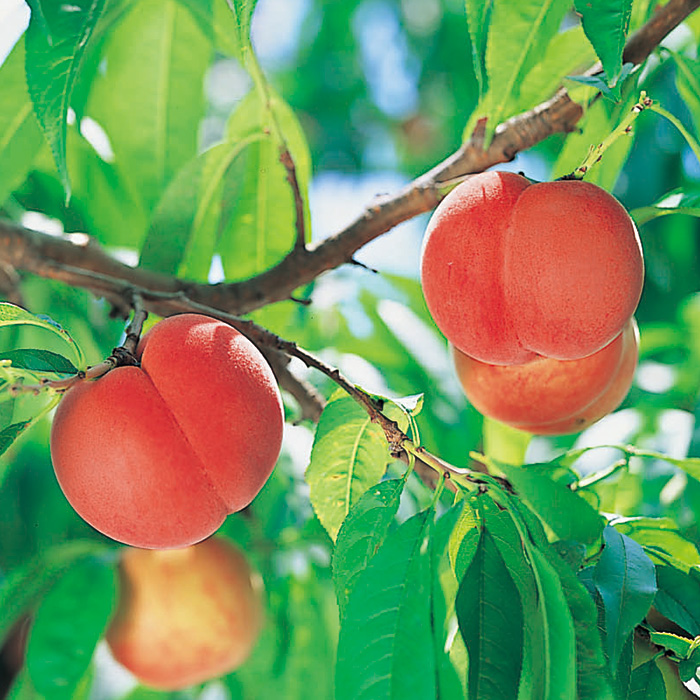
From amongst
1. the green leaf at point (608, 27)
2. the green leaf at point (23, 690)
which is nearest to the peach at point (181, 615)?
the green leaf at point (23, 690)

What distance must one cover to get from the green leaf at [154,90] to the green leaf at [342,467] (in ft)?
1.80

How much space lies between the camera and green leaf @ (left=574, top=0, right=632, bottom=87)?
613 millimetres

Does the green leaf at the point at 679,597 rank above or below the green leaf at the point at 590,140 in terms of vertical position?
below

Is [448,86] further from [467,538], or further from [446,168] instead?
[467,538]

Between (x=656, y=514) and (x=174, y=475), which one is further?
(x=656, y=514)

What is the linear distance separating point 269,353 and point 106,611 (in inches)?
19.6

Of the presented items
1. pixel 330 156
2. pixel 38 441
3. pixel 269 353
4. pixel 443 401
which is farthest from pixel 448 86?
pixel 269 353

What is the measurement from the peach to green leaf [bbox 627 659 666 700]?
773mm

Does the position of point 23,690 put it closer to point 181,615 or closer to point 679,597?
point 181,615

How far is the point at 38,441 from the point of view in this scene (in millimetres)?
1309

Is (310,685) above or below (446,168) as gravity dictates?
below

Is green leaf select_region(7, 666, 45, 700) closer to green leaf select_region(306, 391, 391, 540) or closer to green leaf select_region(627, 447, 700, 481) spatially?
green leaf select_region(306, 391, 391, 540)

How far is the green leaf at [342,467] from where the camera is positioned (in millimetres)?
733

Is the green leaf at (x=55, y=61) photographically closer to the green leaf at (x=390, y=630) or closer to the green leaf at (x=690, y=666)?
the green leaf at (x=390, y=630)
